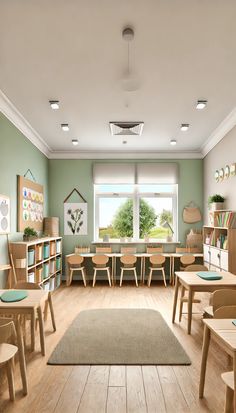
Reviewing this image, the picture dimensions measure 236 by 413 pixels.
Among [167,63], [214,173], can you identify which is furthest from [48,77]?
[214,173]

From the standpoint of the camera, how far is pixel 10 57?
342 centimetres

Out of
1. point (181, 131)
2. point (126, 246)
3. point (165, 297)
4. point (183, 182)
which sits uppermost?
point (181, 131)

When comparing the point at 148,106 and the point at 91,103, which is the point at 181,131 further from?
the point at 91,103

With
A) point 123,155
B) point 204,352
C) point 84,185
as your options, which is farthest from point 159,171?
→ point 204,352

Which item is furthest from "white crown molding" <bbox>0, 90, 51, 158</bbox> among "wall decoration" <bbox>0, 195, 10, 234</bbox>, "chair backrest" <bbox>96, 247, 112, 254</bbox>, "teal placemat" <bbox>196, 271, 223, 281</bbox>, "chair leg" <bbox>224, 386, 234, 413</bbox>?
"chair leg" <bbox>224, 386, 234, 413</bbox>

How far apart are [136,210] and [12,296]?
4.93 meters

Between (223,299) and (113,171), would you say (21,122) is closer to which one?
(113,171)

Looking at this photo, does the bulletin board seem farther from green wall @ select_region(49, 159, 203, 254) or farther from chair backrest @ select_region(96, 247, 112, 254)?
chair backrest @ select_region(96, 247, 112, 254)

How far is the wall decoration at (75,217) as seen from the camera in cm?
779

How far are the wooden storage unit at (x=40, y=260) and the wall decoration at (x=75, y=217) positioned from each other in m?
0.55

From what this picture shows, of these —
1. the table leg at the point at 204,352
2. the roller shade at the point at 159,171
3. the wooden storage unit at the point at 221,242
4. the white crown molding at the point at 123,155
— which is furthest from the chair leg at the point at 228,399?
the white crown molding at the point at 123,155

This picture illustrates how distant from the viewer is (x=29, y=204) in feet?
19.8

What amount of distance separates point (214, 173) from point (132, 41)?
13.4 ft

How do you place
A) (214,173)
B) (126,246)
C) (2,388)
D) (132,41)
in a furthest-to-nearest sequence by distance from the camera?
(126,246)
(214,173)
(132,41)
(2,388)
